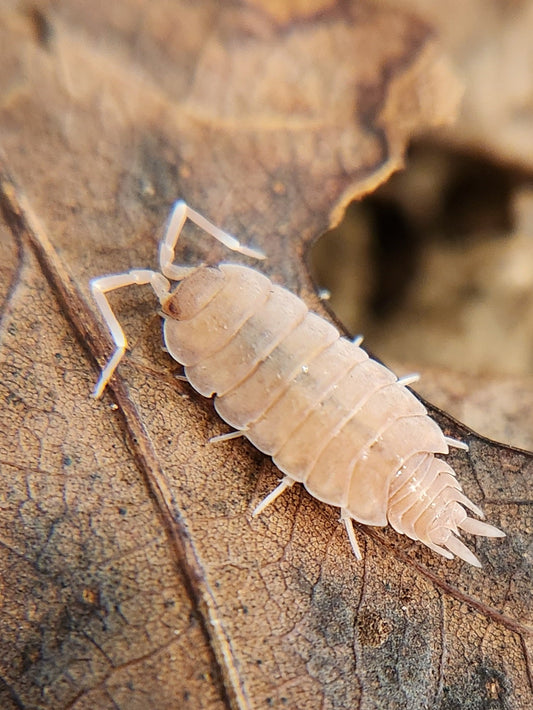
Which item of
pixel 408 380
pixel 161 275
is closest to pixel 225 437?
pixel 161 275

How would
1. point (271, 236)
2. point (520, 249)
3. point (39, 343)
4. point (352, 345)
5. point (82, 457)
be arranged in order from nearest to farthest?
point (82, 457) < point (39, 343) < point (352, 345) < point (271, 236) < point (520, 249)

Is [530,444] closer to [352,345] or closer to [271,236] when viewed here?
[352,345]

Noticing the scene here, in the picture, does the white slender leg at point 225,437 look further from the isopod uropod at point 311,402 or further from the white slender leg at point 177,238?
the white slender leg at point 177,238

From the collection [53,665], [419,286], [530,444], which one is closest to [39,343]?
[53,665]

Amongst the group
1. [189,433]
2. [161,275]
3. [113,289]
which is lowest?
[189,433]

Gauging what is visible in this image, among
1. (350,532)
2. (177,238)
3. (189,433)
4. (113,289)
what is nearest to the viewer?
(350,532)

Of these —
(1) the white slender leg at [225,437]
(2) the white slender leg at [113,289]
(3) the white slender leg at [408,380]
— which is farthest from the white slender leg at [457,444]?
(2) the white slender leg at [113,289]

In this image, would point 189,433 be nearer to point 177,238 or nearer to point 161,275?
point 161,275
